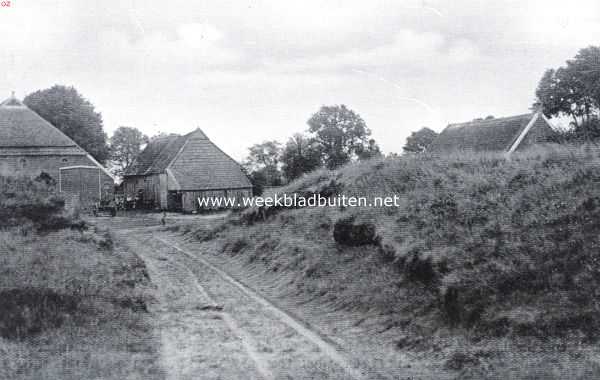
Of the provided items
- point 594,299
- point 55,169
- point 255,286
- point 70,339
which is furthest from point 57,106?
point 594,299

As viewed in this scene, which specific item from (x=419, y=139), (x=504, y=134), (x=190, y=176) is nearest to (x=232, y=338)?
(x=504, y=134)

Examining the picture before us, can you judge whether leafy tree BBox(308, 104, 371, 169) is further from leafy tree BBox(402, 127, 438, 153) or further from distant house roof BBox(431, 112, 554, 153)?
leafy tree BBox(402, 127, 438, 153)

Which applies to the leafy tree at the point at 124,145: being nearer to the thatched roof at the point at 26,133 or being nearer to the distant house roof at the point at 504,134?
the thatched roof at the point at 26,133

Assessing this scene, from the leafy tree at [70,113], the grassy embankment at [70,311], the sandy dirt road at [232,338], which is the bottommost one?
the sandy dirt road at [232,338]

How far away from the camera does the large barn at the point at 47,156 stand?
41.1 metres

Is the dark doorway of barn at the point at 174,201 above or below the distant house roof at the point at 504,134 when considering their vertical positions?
below

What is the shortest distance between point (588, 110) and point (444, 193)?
20.5 m

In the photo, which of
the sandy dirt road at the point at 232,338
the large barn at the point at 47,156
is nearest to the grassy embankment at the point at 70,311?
the sandy dirt road at the point at 232,338

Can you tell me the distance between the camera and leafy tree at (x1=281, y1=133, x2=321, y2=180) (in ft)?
145

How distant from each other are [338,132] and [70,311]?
129 feet

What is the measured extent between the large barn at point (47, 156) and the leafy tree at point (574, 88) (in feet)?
108

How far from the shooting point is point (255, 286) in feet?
50.6

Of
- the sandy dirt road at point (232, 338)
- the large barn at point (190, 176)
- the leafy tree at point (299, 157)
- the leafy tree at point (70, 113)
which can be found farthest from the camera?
the leafy tree at point (70, 113)

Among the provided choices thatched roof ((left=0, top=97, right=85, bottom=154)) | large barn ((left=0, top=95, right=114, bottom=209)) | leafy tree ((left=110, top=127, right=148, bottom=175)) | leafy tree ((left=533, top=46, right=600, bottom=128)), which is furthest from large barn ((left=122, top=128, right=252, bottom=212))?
leafy tree ((left=110, top=127, right=148, bottom=175))
